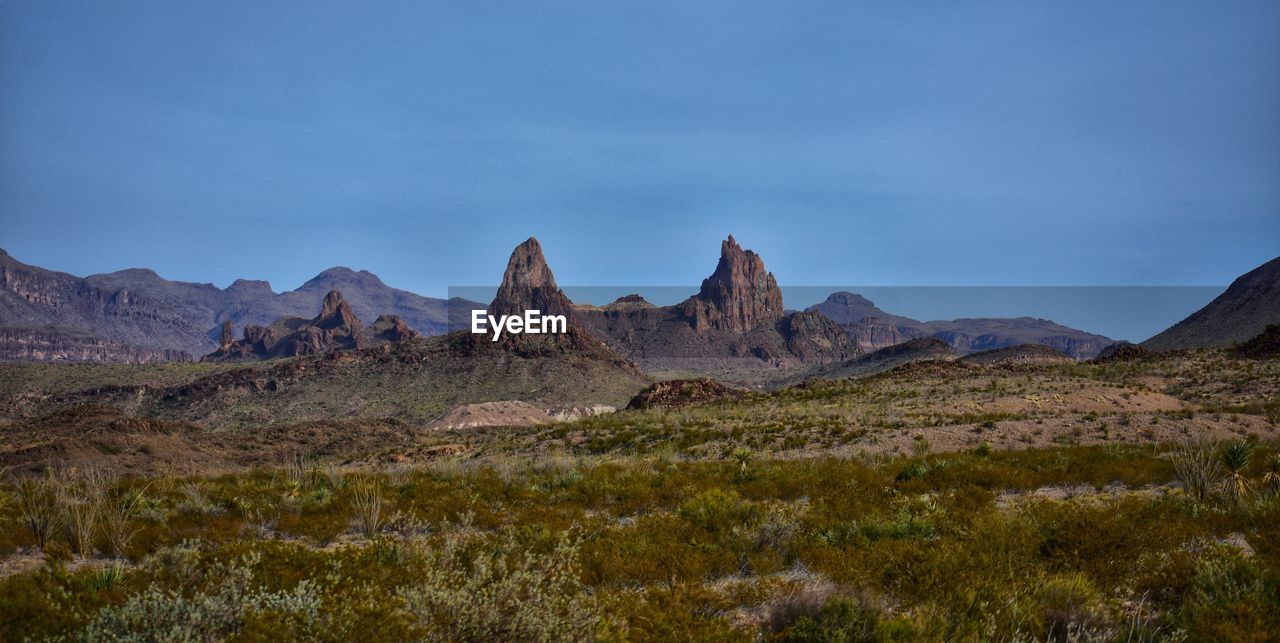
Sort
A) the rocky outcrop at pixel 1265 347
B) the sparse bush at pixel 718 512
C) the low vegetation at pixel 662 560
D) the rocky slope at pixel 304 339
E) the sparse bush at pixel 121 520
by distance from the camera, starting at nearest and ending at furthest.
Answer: the low vegetation at pixel 662 560 → the sparse bush at pixel 121 520 → the sparse bush at pixel 718 512 → the rocky outcrop at pixel 1265 347 → the rocky slope at pixel 304 339

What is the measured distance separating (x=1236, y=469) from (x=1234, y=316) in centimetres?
11033

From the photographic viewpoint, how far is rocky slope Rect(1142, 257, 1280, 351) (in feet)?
282

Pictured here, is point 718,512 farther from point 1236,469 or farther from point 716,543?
point 1236,469

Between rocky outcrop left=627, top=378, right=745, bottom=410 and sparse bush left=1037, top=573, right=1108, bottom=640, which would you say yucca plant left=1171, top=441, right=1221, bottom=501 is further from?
rocky outcrop left=627, top=378, right=745, bottom=410

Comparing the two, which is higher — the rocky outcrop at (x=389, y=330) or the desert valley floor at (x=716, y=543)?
the rocky outcrop at (x=389, y=330)

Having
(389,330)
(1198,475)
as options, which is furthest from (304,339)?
(1198,475)

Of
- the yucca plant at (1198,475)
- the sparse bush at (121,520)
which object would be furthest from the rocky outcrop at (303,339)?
the yucca plant at (1198,475)

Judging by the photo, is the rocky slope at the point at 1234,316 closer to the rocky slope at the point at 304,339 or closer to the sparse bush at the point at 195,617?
the sparse bush at the point at 195,617

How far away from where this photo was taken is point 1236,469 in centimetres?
1249

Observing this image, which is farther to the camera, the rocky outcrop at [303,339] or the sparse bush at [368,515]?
the rocky outcrop at [303,339]

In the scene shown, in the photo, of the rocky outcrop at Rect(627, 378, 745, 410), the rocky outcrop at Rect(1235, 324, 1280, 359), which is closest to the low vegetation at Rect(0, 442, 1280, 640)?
the rocky outcrop at Rect(627, 378, 745, 410)

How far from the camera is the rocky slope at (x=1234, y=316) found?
3383 inches

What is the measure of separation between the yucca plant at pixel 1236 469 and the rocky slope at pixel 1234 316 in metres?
91.8

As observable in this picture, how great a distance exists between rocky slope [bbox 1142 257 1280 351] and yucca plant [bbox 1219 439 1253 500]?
91.8m
